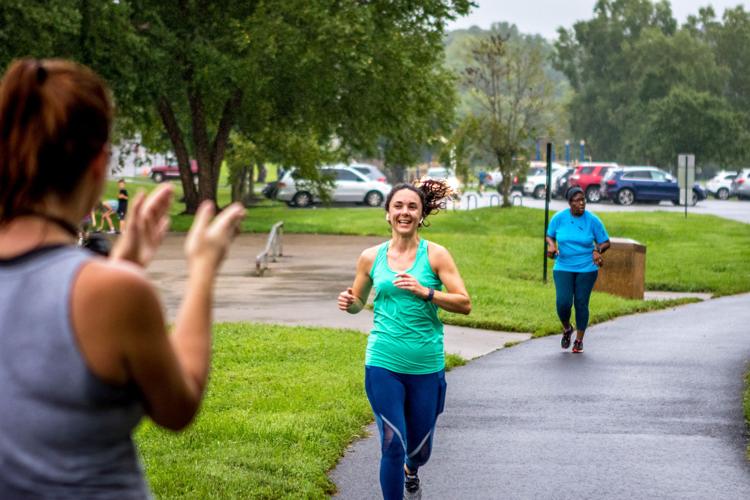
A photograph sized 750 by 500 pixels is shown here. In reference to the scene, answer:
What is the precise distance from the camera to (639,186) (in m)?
60.0

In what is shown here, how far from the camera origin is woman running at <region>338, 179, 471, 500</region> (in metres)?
6.72

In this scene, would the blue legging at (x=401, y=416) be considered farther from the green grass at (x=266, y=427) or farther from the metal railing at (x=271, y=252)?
the metal railing at (x=271, y=252)

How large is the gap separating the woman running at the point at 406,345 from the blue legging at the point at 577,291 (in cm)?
758

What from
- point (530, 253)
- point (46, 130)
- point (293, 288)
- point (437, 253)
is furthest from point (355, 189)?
point (46, 130)

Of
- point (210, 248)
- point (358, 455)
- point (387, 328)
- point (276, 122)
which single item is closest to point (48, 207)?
point (210, 248)

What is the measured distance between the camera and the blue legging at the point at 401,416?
6.68 m

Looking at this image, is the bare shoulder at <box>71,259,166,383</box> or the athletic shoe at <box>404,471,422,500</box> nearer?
the bare shoulder at <box>71,259,166,383</box>

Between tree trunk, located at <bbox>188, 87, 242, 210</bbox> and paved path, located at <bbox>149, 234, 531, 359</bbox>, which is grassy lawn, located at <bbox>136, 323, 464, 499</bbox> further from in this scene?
tree trunk, located at <bbox>188, 87, 242, 210</bbox>

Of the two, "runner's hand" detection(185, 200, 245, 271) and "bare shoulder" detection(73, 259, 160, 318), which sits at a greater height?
"runner's hand" detection(185, 200, 245, 271)

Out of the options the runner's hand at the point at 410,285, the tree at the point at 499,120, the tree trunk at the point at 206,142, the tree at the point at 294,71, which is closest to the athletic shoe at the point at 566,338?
the runner's hand at the point at 410,285

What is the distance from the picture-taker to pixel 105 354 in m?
2.42

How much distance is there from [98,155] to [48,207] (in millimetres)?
127

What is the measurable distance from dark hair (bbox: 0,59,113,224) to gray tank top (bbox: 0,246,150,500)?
0.13 metres

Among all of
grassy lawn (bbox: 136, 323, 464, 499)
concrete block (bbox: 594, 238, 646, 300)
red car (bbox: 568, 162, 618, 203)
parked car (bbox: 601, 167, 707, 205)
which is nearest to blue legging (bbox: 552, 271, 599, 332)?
grassy lawn (bbox: 136, 323, 464, 499)
